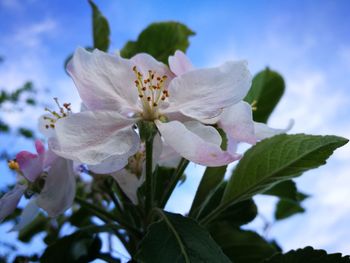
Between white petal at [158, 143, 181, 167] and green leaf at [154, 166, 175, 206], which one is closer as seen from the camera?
white petal at [158, 143, 181, 167]

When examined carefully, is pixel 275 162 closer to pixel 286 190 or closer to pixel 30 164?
pixel 286 190

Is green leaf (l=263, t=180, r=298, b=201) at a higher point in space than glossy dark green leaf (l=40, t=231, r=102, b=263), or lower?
higher

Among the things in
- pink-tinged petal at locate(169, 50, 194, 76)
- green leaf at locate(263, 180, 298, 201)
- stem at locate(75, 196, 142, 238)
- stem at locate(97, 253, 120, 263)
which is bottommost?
stem at locate(97, 253, 120, 263)

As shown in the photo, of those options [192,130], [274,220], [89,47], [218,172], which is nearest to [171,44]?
[89,47]

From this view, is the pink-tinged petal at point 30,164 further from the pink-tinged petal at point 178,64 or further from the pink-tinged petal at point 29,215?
the pink-tinged petal at point 178,64

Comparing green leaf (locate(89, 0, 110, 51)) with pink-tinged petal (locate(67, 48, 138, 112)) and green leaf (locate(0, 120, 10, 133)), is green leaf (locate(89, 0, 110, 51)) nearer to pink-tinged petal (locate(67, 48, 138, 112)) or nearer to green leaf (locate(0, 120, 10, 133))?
pink-tinged petal (locate(67, 48, 138, 112))

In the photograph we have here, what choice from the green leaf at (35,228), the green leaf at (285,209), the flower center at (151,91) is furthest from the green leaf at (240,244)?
the green leaf at (35,228)

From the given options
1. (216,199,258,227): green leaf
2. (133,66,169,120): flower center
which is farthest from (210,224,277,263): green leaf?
(133,66,169,120): flower center

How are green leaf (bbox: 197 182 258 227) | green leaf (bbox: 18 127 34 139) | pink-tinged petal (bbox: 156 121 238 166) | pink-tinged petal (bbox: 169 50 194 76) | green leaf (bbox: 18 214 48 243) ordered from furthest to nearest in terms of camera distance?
green leaf (bbox: 18 127 34 139), green leaf (bbox: 18 214 48 243), green leaf (bbox: 197 182 258 227), pink-tinged petal (bbox: 169 50 194 76), pink-tinged petal (bbox: 156 121 238 166)
